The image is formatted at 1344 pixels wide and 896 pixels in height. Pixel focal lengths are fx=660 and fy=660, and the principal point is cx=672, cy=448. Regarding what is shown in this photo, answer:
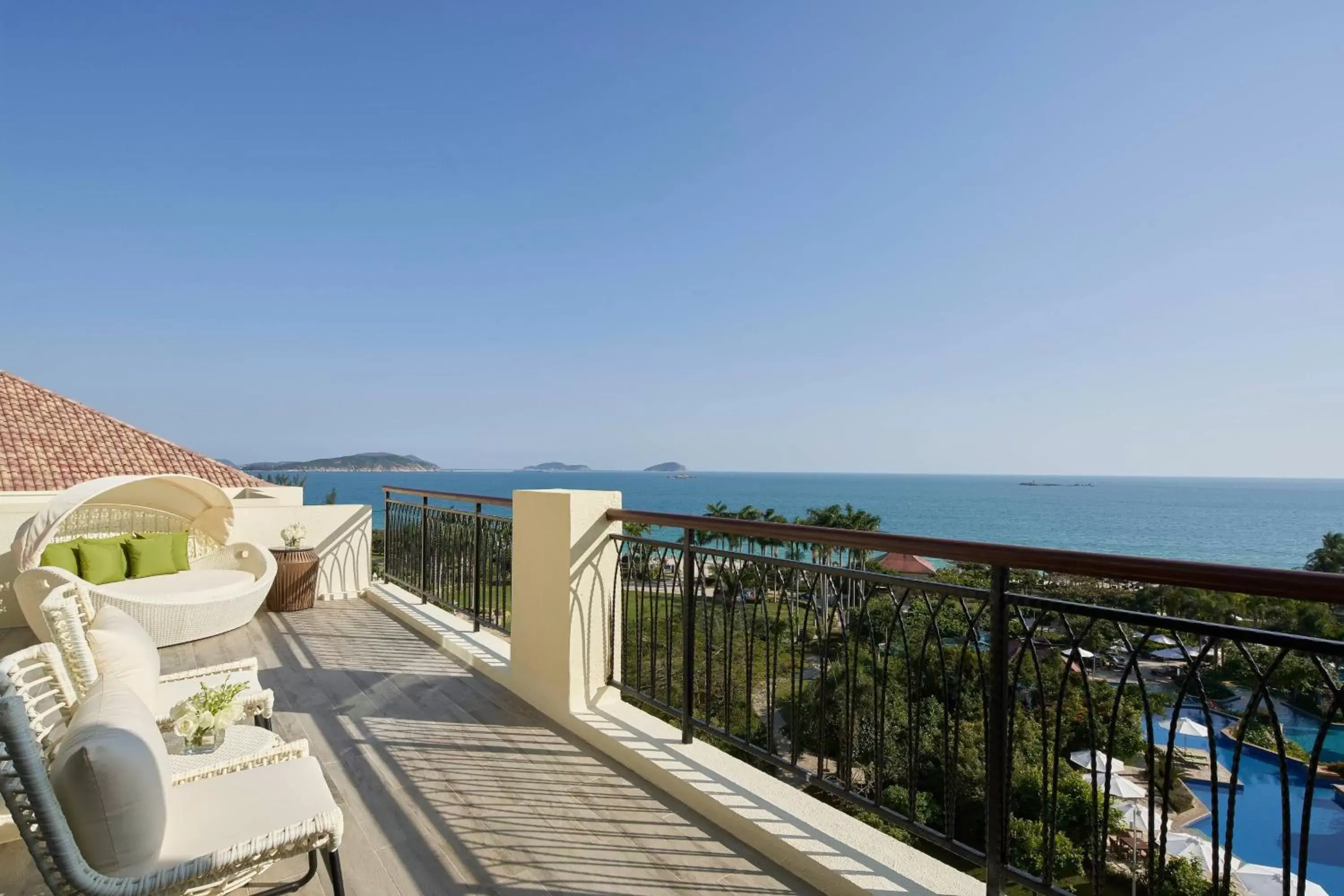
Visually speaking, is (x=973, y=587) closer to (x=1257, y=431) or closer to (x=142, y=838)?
(x=142, y=838)

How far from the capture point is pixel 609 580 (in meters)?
3.37

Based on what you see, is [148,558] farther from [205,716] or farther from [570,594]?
[570,594]

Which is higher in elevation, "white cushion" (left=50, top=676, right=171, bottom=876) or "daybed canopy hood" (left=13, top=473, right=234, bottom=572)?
"daybed canopy hood" (left=13, top=473, right=234, bottom=572)

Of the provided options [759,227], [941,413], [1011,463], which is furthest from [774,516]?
[1011,463]

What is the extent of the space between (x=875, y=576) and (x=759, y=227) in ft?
63.7

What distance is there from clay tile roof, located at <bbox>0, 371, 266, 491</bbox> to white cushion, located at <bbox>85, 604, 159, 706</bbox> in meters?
10.6

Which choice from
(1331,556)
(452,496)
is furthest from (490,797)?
(1331,556)

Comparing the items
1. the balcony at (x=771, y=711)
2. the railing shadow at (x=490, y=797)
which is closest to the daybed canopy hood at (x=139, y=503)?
the balcony at (x=771, y=711)

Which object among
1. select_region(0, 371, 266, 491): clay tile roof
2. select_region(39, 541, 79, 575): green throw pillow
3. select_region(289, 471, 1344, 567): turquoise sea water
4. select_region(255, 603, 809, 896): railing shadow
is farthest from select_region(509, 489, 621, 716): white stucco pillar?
select_region(289, 471, 1344, 567): turquoise sea water

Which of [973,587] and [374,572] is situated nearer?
[973,587]

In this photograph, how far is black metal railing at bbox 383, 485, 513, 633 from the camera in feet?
15.6

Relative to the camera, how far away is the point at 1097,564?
150 cm

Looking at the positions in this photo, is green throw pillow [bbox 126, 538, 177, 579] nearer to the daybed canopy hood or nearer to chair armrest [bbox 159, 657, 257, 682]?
the daybed canopy hood

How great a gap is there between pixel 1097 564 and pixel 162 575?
6.49 metres
